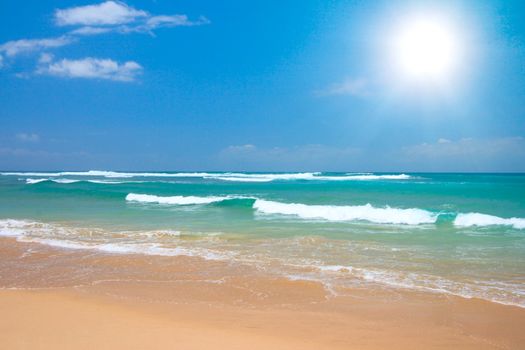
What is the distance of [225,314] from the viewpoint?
496 centimetres

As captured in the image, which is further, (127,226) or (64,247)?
(127,226)

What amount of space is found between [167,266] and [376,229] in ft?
25.3

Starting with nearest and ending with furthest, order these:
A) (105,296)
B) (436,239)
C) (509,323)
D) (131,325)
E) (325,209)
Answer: (131,325) → (509,323) → (105,296) → (436,239) → (325,209)

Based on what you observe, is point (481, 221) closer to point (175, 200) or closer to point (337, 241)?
point (337, 241)

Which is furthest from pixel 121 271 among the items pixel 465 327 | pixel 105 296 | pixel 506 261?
pixel 506 261

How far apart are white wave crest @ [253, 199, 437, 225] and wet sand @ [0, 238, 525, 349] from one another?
1001 centimetres

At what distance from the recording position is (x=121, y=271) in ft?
24.0

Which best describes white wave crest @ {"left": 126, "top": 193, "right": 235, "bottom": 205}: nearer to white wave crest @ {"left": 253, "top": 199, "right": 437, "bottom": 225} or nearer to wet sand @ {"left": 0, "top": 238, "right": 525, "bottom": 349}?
white wave crest @ {"left": 253, "top": 199, "right": 437, "bottom": 225}

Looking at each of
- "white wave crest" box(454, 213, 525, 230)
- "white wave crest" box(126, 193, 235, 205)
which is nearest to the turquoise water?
"white wave crest" box(454, 213, 525, 230)

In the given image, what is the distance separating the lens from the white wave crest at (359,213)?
51.7 feet

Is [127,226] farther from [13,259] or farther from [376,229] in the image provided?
[376,229]

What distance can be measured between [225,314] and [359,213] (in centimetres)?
1320

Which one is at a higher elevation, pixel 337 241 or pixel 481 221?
pixel 481 221

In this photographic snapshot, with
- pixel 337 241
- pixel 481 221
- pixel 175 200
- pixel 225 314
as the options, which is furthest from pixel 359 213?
pixel 225 314
